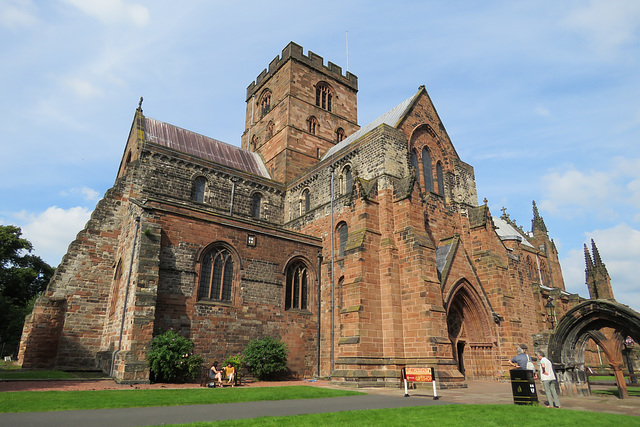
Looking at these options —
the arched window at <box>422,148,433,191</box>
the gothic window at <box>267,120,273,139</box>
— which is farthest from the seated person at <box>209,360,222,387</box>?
the gothic window at <box>267,120,273,139</box>

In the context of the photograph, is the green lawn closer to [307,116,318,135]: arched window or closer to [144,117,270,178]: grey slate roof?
[144,117,270,178]: grey slate roof

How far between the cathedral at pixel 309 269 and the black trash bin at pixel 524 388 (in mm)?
5690

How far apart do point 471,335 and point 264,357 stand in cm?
1117

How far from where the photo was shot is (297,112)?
3409 cm

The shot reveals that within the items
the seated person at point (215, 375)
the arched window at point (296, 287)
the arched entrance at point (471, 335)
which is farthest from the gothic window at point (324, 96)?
the seated person at point (215, 375)

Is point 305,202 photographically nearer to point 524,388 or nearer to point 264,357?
point 264,357

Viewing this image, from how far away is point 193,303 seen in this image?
712 inches

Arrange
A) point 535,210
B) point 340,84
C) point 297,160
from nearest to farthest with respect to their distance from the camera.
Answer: point 297,160 → point 340,84 → point 535,210

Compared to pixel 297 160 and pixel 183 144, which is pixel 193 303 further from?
pixel 297 160

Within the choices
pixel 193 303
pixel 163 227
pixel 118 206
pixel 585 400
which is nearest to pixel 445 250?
pixel 585 400

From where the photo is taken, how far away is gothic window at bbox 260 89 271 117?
37.8 metres

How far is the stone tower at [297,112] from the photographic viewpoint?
3291 cm

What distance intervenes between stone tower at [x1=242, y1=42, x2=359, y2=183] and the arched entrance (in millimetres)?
15920

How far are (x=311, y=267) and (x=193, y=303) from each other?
7.47m
